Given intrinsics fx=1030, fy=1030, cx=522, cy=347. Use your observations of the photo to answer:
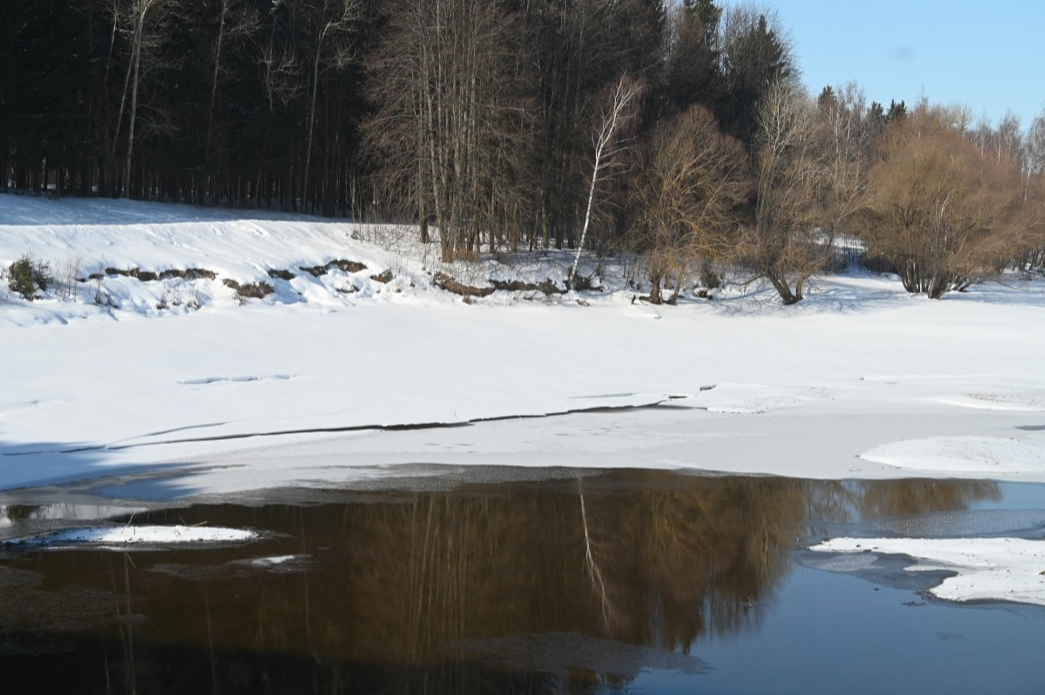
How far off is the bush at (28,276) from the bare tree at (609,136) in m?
18.9

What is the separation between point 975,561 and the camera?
9.97m

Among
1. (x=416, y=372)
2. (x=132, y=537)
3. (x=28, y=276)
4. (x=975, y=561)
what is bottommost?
(x=132, y=537)

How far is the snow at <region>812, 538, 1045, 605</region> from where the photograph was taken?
29.5 ft

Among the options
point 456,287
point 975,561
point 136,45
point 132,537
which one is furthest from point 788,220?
point 132,537

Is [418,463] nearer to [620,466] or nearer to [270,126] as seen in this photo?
[620,466]

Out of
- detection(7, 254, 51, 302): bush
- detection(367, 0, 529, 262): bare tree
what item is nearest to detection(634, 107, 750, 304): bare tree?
detection(367, 0, 529, 262): bare tree

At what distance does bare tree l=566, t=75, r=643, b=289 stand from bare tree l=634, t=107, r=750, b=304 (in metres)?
Answer: 1.45

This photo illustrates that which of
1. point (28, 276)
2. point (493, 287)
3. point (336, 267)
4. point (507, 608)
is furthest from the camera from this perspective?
point (493, 287)

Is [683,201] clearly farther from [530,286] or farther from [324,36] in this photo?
[324,36]

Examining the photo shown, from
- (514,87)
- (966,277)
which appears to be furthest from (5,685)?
(966,277)

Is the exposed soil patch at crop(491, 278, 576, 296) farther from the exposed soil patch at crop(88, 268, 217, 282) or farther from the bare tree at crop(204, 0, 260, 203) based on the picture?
the bare tree at crop(204, 0, 260, 203)

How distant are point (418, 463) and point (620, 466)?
2884 millimetres

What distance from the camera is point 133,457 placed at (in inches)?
579

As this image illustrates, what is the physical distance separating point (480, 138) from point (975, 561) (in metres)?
29.2
